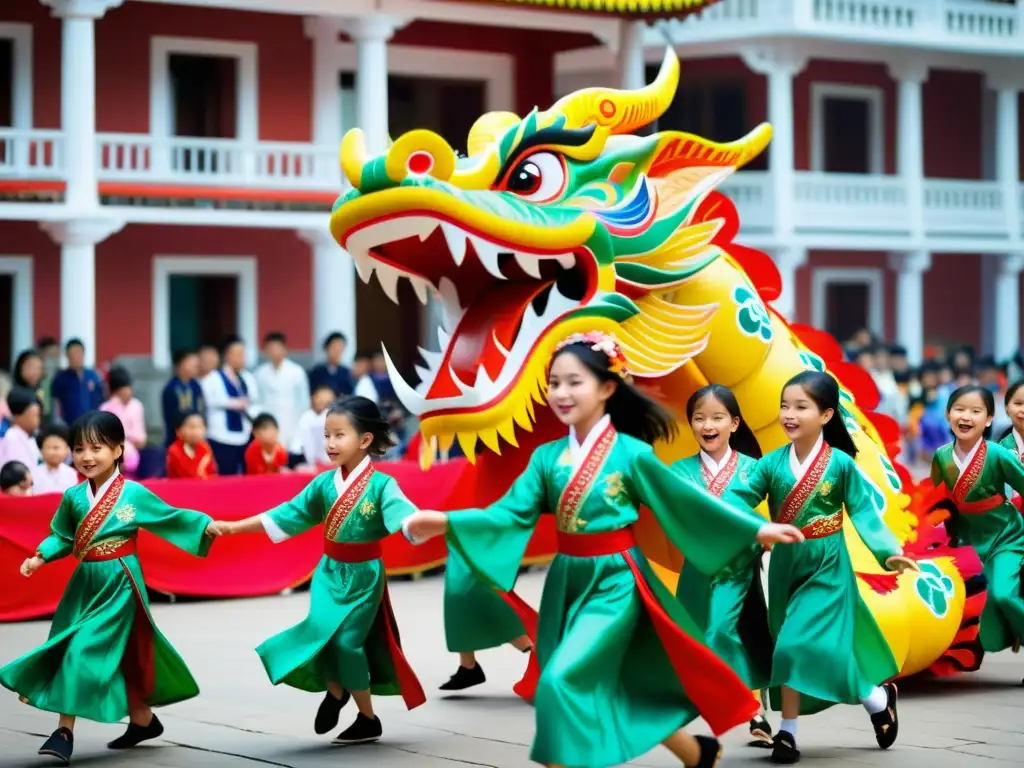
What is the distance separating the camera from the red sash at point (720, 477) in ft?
22.4

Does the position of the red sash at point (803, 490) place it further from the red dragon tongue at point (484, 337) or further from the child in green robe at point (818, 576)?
the red dragon tongue at point (484, 337)

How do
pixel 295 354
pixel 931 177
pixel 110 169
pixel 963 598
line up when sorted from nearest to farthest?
1. pixel 963 598
2. pixel 110 169
3. pixel 295 354
4. pixel 931 177

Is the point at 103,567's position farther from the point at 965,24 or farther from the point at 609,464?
the point at 965,24

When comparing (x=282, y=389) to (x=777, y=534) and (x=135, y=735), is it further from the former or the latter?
(x=777, y=534)

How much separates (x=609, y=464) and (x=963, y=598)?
8.60ft

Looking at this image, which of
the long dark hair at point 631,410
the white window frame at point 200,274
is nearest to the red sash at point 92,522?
the long dark hair at point 631,410

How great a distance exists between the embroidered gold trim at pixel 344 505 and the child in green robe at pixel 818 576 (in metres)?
1.32

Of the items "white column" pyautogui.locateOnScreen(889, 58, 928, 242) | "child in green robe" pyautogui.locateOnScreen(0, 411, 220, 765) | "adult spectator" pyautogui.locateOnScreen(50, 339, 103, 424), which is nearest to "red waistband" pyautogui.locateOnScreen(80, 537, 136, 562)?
"child in green robe" pyautogui.locateOnScreen(0, 411, 220, 765)

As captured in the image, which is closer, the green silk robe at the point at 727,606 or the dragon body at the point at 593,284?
the green silk robe at the point at 727,606

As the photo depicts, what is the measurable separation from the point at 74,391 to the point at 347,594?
7.14 m

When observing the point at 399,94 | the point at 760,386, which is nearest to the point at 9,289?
the point at 399,94

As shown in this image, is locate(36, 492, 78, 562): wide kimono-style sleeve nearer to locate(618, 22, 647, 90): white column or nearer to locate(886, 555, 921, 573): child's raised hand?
locate(886, 555, 921, 573): child's raised hand

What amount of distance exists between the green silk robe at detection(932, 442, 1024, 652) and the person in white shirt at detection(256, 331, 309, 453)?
24.2ft

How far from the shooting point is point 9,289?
1775cm
